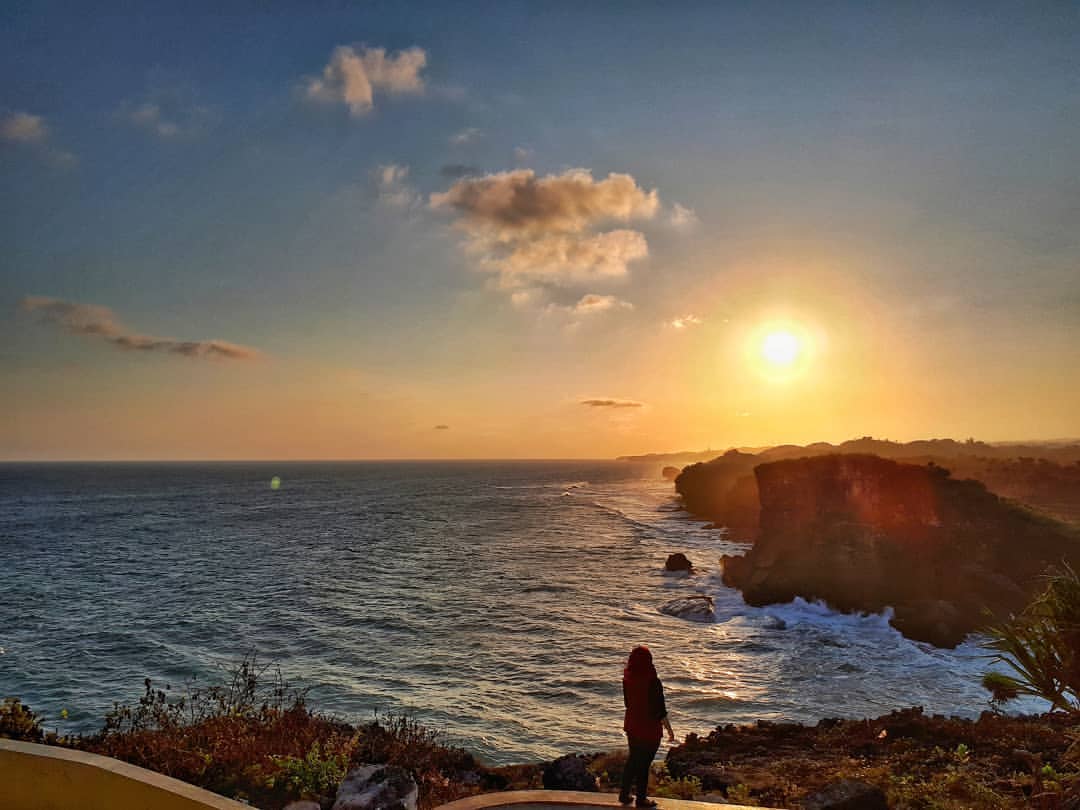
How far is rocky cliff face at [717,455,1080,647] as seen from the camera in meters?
33.2

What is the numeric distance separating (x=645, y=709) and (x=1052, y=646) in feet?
17.5

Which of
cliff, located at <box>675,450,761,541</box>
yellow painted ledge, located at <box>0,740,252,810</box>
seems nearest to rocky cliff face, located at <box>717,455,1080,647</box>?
cliff, located at <box>675,450,761,541</box>

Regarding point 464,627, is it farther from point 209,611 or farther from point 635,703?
point 635,703

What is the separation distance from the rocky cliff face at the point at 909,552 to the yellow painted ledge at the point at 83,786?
34.0 meters

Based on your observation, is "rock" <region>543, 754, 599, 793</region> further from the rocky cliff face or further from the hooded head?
the rocky cliff face

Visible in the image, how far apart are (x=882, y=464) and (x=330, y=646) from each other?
123ft

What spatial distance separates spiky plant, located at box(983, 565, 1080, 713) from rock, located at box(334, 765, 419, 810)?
7.09m

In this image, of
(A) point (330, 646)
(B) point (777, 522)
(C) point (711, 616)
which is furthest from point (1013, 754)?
(B) point (777, 522)

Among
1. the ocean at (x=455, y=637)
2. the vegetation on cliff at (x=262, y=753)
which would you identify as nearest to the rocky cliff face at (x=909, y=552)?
the ocean at (x=455, y=637)

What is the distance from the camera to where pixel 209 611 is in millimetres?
33344

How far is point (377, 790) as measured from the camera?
22.7 ft

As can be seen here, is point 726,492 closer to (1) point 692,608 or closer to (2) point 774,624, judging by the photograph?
(1) point 692,608

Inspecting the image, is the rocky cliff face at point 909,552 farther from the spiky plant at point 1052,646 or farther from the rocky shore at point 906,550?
the spiky plant at point 1052,646

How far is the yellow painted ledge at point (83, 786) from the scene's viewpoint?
550 centimetres
